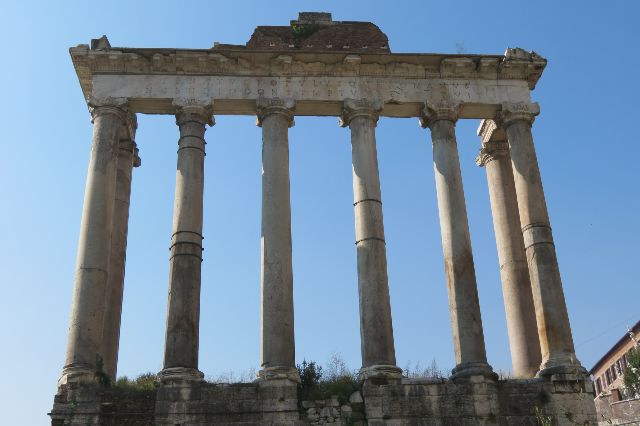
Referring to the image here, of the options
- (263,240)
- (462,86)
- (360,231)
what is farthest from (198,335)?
(462,86)

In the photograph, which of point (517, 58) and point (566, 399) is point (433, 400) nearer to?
point (566, 399)

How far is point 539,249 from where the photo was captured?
1858 cm

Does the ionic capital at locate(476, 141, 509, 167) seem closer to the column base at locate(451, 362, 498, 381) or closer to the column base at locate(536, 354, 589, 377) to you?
the column base at locate(536, 354, 589, 377)

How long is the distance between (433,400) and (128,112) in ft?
37.4

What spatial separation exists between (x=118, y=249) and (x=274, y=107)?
5920 millimetres

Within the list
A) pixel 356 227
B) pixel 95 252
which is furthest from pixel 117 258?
pixel 356 227

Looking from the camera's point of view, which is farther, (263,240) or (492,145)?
→ (492,145)

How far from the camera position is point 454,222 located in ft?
61.6

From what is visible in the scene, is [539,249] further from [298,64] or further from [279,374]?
[298,64]

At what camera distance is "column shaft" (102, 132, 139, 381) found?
18.8 m

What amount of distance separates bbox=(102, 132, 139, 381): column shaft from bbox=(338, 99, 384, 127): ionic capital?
6459 millimetres

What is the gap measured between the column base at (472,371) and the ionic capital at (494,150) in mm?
7331

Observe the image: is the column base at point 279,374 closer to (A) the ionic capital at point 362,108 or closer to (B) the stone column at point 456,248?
(B) the stone column at point 456,248

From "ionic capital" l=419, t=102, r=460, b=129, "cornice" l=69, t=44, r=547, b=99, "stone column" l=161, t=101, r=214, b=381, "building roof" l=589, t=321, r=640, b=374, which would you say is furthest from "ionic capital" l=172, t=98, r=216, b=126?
"building roof" l=589, t=321, r=640, b=374
